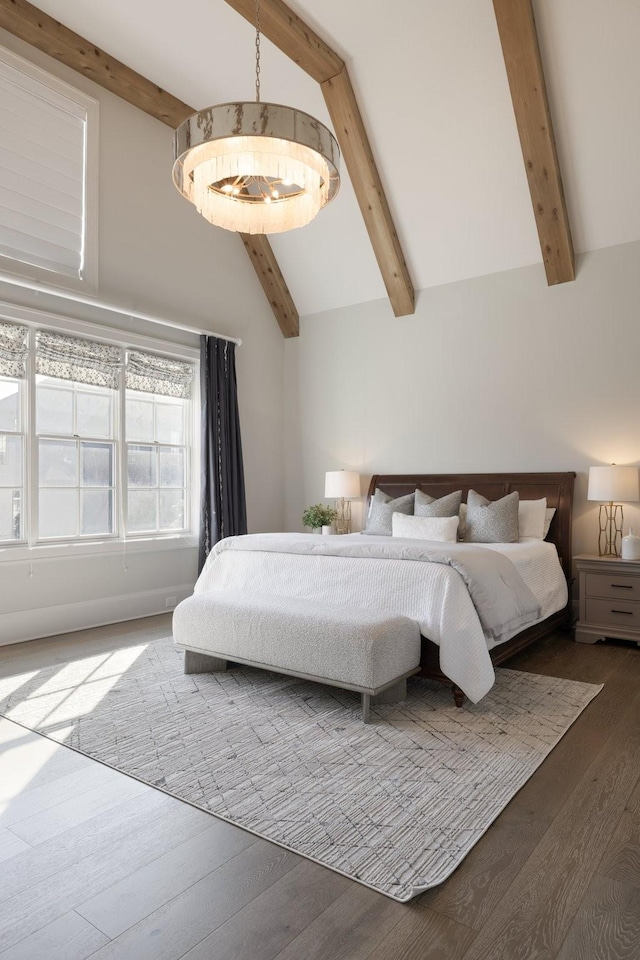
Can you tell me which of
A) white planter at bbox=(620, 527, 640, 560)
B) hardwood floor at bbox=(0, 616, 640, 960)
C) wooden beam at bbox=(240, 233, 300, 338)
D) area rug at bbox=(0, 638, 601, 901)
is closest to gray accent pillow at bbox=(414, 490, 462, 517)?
white planter at bbox=(620, 527, 640, 560)

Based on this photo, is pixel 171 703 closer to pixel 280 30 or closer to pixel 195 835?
pixel 195 835

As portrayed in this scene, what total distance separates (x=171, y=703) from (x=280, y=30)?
4067 millimetres

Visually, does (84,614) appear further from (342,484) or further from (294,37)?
(294,37)

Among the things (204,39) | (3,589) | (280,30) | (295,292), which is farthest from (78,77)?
(3,589)

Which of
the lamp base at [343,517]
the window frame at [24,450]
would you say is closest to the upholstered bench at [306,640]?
the window frame at [24,450]

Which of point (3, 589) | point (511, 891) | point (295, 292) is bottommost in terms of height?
point (511, 891)

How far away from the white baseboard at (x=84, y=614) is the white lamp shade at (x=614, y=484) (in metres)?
3.35

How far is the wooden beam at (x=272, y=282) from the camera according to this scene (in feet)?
20.4

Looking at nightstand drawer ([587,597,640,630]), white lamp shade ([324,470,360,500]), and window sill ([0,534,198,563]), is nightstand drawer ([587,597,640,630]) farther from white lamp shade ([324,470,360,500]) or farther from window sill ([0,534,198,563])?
window sill ([0,534,198,563])

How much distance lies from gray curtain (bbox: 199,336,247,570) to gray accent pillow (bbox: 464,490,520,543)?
216cm

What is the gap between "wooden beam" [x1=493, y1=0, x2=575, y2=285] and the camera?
386 cm

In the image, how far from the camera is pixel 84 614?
15.5ft

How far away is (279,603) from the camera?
3.34m

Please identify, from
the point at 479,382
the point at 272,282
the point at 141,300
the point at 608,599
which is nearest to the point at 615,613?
the point at 608,599
